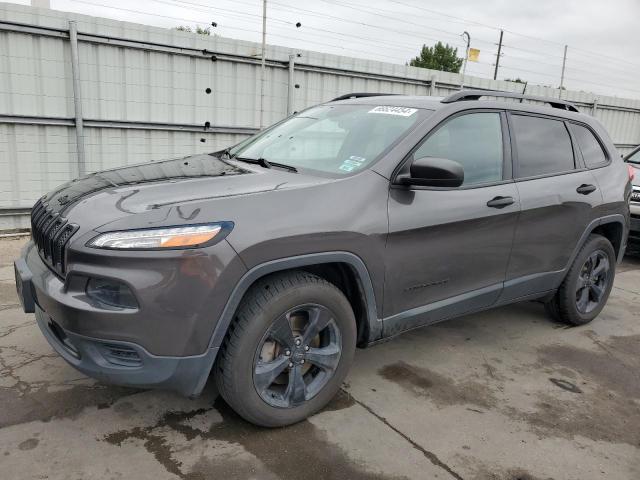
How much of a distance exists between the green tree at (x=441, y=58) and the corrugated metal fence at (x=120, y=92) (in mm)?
45301

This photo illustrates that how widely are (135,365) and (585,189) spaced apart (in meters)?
3.47

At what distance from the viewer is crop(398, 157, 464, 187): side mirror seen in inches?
110

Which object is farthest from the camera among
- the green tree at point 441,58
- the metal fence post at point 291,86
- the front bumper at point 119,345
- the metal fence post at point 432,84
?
the green tree at point 441,58

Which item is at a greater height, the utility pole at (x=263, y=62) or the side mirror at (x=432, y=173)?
the utility pole at (x=263, y=62)

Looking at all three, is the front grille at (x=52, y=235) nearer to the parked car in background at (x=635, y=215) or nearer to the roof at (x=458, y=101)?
the roof at (x=458, y=101)

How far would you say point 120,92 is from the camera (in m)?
6.98

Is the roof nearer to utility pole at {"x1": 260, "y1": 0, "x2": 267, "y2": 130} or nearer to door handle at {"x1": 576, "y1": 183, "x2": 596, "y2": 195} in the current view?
door handle at {"x1": 576, "y1": 183, "x2": 596, "y2": 195}

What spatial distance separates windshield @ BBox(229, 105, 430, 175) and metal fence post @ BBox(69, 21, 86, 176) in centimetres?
374

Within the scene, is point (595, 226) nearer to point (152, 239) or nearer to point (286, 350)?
point (286, 350)

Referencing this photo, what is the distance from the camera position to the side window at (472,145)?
10.5 feet

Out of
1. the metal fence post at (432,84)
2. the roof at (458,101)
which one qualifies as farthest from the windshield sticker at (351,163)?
the metal fence post at (432,84)

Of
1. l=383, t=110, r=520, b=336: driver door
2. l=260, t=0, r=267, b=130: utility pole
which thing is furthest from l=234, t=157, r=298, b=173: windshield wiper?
l=260, t=0, r=267, b=130: utility pole

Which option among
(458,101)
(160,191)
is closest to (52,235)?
(160,191)

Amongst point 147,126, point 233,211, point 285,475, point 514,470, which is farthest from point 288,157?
point 147,126
